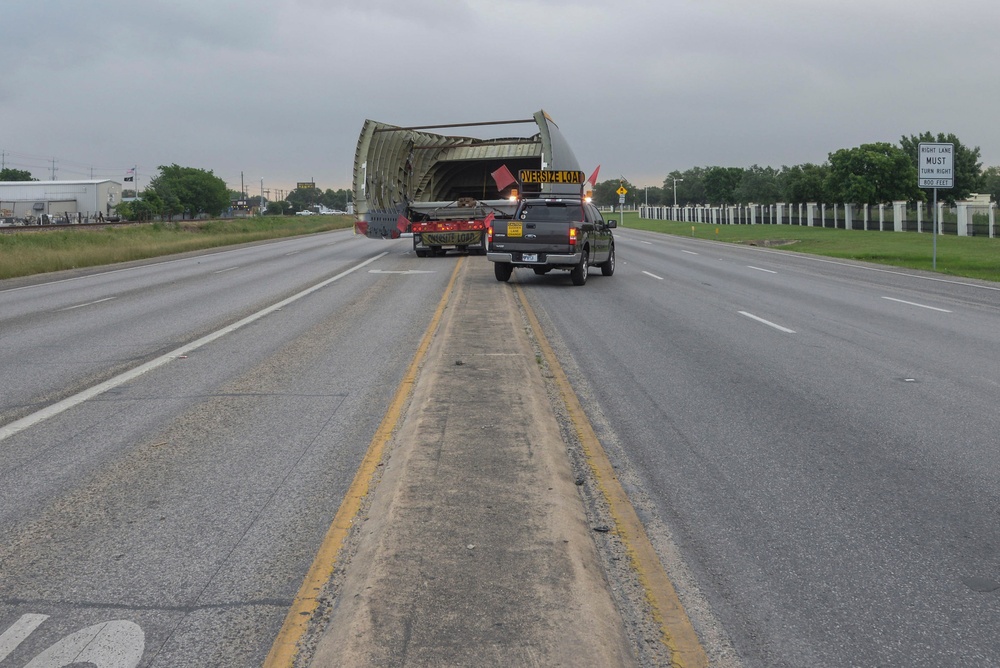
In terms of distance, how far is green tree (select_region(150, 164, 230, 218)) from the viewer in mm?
135750

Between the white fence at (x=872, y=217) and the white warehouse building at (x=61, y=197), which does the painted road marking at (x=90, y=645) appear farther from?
the white warehouse building at (x=61, y=197)

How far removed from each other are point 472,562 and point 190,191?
148297 millimetres

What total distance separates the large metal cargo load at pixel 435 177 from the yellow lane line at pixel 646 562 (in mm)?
21377

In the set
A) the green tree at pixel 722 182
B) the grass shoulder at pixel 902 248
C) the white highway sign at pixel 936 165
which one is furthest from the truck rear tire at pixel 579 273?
the green tree at pixel 722 182

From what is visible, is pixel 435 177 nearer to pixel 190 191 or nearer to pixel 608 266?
pixel 608 266

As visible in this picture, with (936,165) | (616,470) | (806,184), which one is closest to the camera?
(616,470)

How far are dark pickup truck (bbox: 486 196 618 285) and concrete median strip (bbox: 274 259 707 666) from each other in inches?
542

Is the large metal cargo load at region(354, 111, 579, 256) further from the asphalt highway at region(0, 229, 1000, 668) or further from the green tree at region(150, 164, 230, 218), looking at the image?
the green tree at region(150, 164, 230, 218)

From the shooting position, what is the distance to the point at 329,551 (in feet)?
15.9

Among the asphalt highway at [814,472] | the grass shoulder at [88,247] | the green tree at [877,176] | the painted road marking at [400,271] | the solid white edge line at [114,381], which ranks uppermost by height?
the green tree at [877,176]

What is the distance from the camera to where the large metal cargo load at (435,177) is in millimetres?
28281

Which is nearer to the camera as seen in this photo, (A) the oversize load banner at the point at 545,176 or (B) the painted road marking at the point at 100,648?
(B) the painted road marking at the point at 100,648

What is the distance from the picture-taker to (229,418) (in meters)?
7.98

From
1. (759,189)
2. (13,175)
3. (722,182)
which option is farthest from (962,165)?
(13,175)
